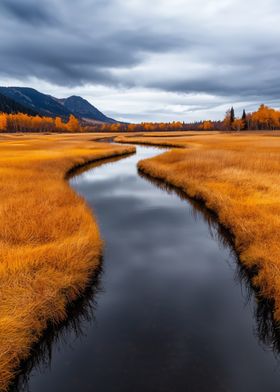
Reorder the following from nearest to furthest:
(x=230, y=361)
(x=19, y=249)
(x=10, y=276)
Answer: (x=230, y=361) < (x=10, y=276) < (x=19, y=249)

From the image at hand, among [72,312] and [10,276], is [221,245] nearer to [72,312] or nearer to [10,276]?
[72,312]

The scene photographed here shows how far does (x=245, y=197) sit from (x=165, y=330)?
11891 millimetres

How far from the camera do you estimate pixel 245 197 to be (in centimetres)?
1770

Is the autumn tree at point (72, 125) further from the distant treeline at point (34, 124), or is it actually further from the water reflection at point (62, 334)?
the water reflection at point (62, 334)

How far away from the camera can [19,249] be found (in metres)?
10.0

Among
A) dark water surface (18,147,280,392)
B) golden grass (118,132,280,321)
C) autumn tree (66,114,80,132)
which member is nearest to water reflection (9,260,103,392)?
dark water surface (18,147,280,392)

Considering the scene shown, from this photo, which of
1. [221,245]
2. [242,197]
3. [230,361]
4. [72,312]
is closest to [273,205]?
[242,197]

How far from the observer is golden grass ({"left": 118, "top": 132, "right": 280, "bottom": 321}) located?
32.1 feet

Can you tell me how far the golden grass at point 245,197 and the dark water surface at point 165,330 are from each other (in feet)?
2.77

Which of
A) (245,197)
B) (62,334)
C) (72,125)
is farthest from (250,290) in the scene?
(72,125)

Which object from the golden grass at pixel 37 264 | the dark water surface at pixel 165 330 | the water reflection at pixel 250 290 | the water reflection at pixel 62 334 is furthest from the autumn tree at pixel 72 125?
the water reflection at pixel 62 334

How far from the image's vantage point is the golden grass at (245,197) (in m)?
9.79

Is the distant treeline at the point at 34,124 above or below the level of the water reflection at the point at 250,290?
above

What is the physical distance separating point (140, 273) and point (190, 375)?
479 cm
